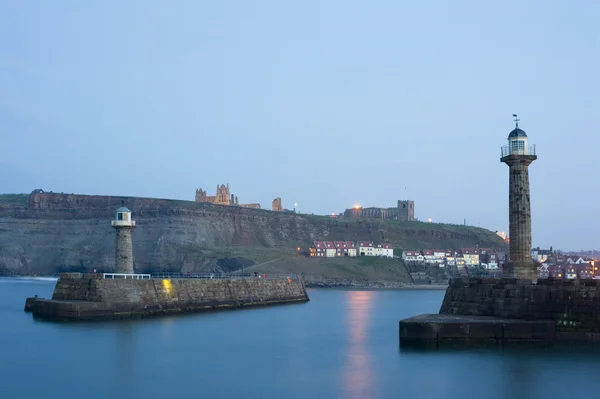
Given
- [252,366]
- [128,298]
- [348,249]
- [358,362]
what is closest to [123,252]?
[128,298]

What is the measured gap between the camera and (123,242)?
174ft

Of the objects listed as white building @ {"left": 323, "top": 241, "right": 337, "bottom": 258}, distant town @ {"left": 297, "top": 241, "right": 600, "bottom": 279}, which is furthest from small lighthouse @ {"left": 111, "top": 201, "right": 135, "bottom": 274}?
white building @ {"left": 323, "top": 241, "right": 337, "bottom": 258}

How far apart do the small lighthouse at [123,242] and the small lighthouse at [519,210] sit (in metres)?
27.3

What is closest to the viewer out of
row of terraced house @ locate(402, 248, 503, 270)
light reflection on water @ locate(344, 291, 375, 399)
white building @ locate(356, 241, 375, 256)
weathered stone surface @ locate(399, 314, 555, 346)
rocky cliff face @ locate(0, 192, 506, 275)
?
light reflection on water @ locate(344, 291, 375, 399)

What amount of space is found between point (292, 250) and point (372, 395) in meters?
124

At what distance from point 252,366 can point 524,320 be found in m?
12.9

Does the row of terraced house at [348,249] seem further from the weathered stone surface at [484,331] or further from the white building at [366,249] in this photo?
the weathered stone surface at [484,331]

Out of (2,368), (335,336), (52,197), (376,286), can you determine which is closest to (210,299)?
(335,336)

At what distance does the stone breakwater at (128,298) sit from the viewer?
1852 inches

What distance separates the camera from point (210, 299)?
58.5m

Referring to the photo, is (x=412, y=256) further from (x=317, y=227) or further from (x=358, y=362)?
(x=358, y=362)

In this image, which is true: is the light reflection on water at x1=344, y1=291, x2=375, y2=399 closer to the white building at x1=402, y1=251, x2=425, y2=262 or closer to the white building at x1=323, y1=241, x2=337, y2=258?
the white building at x1=323, y1=241, x2=337, y2=258

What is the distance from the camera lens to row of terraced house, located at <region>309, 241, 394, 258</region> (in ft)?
486

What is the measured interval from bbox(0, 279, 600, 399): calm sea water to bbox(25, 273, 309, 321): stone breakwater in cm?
138
